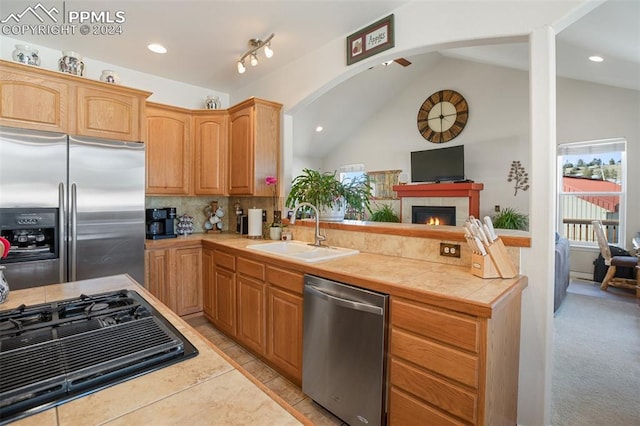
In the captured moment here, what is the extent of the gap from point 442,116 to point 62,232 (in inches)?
251

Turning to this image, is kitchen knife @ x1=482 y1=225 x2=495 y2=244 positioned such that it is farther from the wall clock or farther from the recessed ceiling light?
the wall clock

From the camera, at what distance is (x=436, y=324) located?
54.6 inches

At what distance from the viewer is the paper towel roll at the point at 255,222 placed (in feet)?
10.8

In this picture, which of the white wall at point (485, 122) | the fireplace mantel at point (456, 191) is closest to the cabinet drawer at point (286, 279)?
the fireplace mantel at point (456, 191)

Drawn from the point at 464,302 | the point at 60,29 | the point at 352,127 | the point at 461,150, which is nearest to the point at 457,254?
the point at 464,302

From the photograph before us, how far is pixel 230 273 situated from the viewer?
2.80 m

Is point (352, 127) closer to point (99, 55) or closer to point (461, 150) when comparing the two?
point (461, 150)

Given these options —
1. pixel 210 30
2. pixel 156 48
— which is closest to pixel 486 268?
pixel 210 30

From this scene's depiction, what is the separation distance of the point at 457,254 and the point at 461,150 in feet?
15.2

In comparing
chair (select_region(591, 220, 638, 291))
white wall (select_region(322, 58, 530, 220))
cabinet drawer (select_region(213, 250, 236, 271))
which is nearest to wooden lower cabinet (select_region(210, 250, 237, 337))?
cabinet drawer (select_region(213, 250, 236, 271))

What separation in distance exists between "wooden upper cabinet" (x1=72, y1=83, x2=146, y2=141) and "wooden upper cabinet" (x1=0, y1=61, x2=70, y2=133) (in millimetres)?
104

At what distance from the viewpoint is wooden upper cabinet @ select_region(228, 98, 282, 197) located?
318 cm

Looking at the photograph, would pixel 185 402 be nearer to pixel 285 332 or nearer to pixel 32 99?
pixel 285 332

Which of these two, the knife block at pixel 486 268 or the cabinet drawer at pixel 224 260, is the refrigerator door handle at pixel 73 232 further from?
the knife block at pixel 486 268
